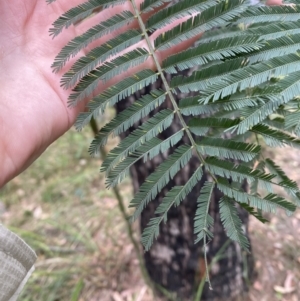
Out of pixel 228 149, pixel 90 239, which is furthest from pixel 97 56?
pixel 90 239

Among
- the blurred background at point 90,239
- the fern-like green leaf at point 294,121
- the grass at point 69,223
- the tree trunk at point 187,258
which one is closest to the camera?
the fern-like green leaf at point 294,121

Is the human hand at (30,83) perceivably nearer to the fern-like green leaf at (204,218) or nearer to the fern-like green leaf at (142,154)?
the fern-like green leaf at (142,154)

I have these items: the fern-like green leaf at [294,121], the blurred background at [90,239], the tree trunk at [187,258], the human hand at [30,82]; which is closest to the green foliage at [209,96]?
the fern-like green leaf at [294,121]

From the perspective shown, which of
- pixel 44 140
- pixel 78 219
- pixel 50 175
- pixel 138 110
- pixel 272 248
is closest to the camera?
pixel 138 110

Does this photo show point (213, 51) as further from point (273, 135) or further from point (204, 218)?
point (204, 218)

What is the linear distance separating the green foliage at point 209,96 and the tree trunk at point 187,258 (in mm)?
998

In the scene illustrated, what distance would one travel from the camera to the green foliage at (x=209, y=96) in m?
0.95

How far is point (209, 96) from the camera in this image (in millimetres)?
959

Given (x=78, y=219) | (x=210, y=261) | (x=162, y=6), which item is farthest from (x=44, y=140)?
(x=78, y=219)

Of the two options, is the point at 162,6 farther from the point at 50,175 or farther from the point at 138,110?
the point at 50,175

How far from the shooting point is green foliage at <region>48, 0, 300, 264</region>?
95 centimetres

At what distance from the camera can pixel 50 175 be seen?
4.08 metres

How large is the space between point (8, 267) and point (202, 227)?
2.14 feet

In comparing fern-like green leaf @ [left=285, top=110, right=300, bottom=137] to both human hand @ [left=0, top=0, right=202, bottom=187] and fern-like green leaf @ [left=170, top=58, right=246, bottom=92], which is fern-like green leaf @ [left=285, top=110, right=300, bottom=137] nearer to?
fern-like green leaf @ [left=170, top=58, right=246, bottom=92]
